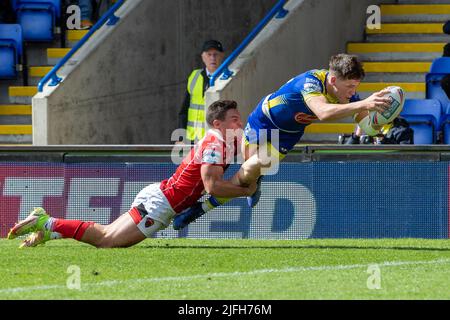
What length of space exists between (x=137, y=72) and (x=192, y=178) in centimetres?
796

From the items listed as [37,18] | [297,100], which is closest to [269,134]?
[297,100]

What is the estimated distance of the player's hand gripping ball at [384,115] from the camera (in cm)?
1131

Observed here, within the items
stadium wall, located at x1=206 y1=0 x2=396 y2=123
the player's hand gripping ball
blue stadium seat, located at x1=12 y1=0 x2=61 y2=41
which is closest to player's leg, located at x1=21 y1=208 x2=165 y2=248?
the player's hand gripping ball

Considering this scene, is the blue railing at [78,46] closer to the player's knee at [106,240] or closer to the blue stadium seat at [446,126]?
the blue stadium seat at [446,126]

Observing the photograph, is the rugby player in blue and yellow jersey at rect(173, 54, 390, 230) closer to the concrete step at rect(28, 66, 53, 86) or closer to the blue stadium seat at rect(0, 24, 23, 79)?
the blue stadium seat at rect(0, 24, 23, 79)

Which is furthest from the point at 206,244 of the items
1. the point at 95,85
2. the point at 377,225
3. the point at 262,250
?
the point at 95,85

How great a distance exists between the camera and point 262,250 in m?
12.6

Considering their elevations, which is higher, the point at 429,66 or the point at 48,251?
the point at 429,66

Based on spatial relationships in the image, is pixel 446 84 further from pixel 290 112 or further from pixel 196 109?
pixel 290 112

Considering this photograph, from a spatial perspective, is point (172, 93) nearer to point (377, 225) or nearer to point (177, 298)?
point (377, 225)

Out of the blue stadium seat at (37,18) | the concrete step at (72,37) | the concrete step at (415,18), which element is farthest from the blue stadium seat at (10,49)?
the concrete step at (415,18)

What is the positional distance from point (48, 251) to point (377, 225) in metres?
3.68
